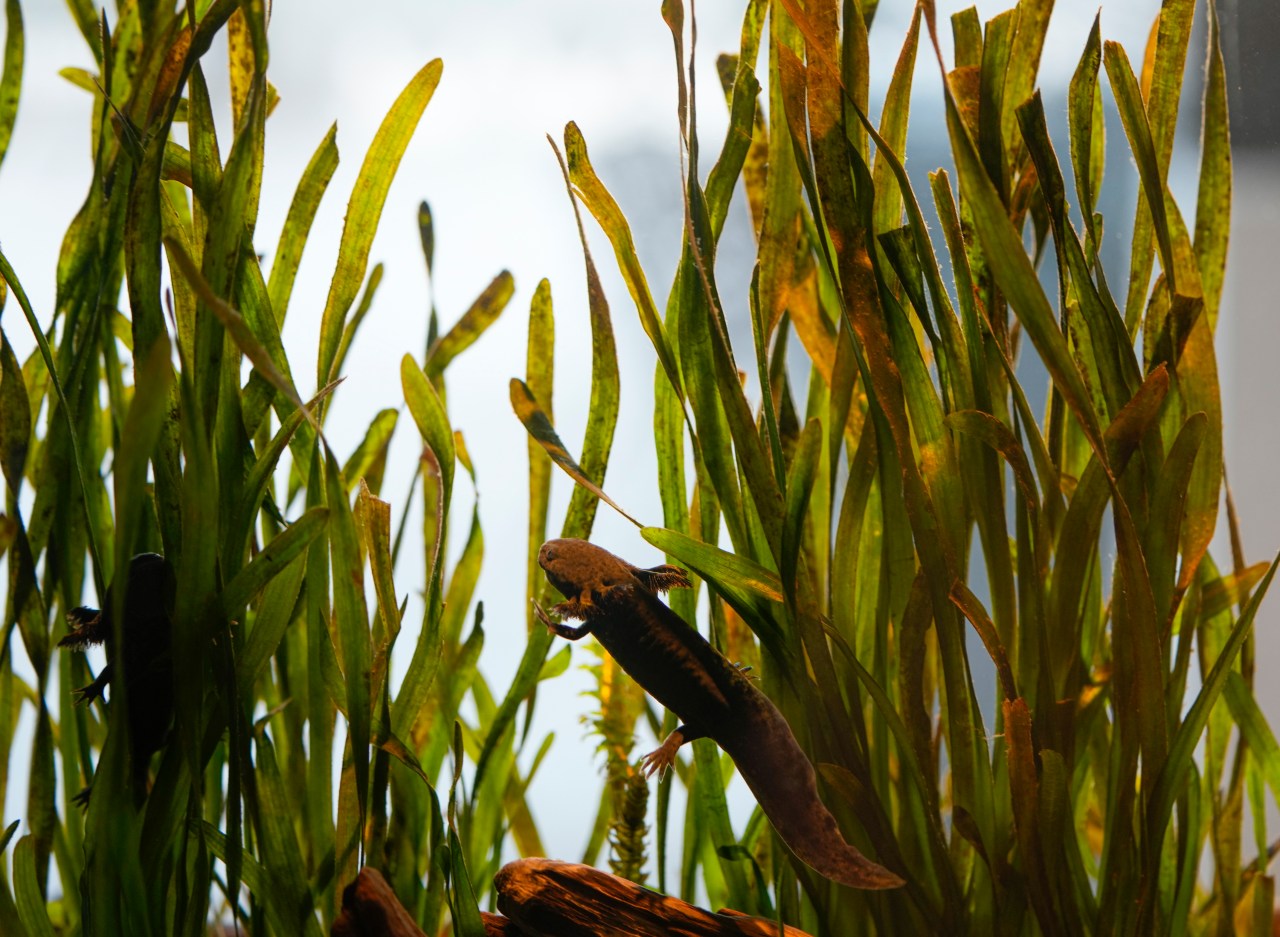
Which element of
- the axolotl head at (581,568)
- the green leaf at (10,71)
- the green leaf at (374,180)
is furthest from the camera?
the green leaf at (10,71)

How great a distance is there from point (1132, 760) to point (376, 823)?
0.89m

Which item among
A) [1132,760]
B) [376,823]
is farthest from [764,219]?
[376,823]

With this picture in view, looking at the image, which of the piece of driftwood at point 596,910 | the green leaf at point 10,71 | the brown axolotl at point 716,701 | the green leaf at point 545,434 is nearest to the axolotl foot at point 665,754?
the brown axolotl at point 716,701

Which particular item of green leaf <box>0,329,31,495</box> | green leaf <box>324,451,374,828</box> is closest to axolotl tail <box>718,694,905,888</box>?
green leaf <box>324,451,374,828</box>

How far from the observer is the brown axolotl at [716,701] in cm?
89

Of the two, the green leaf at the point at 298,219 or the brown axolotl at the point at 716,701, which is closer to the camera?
the brown axolotl at the point at 716,701

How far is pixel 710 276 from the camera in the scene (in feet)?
3.31

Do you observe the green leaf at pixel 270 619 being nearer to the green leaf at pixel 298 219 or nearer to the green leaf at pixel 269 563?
the green leaf at pixel 269 563

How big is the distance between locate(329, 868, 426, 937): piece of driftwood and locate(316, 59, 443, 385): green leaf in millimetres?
669

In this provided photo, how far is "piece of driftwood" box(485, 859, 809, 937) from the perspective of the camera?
912 mm

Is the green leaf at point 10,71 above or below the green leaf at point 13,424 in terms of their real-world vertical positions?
above

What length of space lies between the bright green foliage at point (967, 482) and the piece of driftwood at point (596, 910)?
84mm

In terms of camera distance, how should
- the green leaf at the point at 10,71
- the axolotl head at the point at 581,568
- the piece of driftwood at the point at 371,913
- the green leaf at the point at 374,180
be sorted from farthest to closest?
the green leaf at the point at 10,71 → the green leaf at the point at 374,180 → the axolotl head at the point at 581,568 → the piece of driftwood at the point at 371,913

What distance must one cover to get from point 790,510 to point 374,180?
66 cm
